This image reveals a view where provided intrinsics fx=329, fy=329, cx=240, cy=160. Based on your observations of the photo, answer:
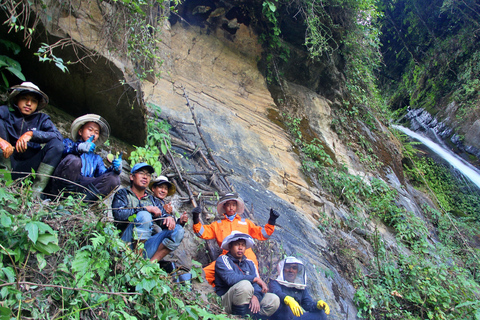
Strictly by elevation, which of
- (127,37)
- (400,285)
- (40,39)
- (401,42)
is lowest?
(400,285)

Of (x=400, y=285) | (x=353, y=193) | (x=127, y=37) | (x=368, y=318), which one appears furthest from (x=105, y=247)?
(x=353, y=193)

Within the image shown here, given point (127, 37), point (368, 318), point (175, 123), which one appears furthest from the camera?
point (175, 123)

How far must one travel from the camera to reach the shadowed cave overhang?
4219mm

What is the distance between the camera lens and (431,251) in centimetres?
691

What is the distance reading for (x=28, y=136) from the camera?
312 centimetres

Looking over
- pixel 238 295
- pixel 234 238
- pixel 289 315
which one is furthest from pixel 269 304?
pixel 234 238

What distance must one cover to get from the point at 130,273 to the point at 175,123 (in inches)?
171

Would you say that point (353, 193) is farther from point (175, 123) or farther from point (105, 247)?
point (105, 247)

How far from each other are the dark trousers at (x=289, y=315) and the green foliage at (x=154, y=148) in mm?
2411

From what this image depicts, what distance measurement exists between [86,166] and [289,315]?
283cm

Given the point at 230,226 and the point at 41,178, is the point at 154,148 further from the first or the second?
the point at 41,178

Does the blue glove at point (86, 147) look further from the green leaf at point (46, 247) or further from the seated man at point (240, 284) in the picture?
the seated man at point (240, 284)

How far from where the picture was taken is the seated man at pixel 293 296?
3.85m

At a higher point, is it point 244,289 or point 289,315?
point 244,289
